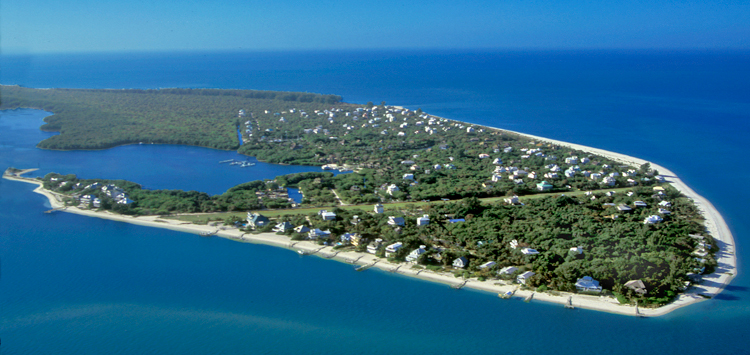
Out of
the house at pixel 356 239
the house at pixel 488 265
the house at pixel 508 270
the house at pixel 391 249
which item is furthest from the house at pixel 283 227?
the house at pixel 508 270

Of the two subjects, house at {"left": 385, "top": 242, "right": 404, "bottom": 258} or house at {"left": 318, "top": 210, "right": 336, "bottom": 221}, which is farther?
house at {"left": 318, "top": 210, "right": 336, "bottom": 221}

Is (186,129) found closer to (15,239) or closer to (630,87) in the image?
(15,239)

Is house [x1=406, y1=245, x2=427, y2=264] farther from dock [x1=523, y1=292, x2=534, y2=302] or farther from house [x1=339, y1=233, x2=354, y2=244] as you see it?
dock [x1=523, y1=292, x2=534, y2=302]

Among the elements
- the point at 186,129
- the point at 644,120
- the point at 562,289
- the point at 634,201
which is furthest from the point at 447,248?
the point at 644,120

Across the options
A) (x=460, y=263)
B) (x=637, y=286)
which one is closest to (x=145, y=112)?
(x=460, y=263)

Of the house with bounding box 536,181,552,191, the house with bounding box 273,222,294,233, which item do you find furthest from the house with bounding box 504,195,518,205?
the house with bounding box 273,222,294,233

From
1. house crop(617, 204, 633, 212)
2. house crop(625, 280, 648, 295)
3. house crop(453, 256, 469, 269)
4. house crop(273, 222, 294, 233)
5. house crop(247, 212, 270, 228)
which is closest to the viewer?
house crop(625, 280, 648, 295)

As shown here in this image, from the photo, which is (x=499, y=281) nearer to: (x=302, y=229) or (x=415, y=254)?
(x=415, y=254)
